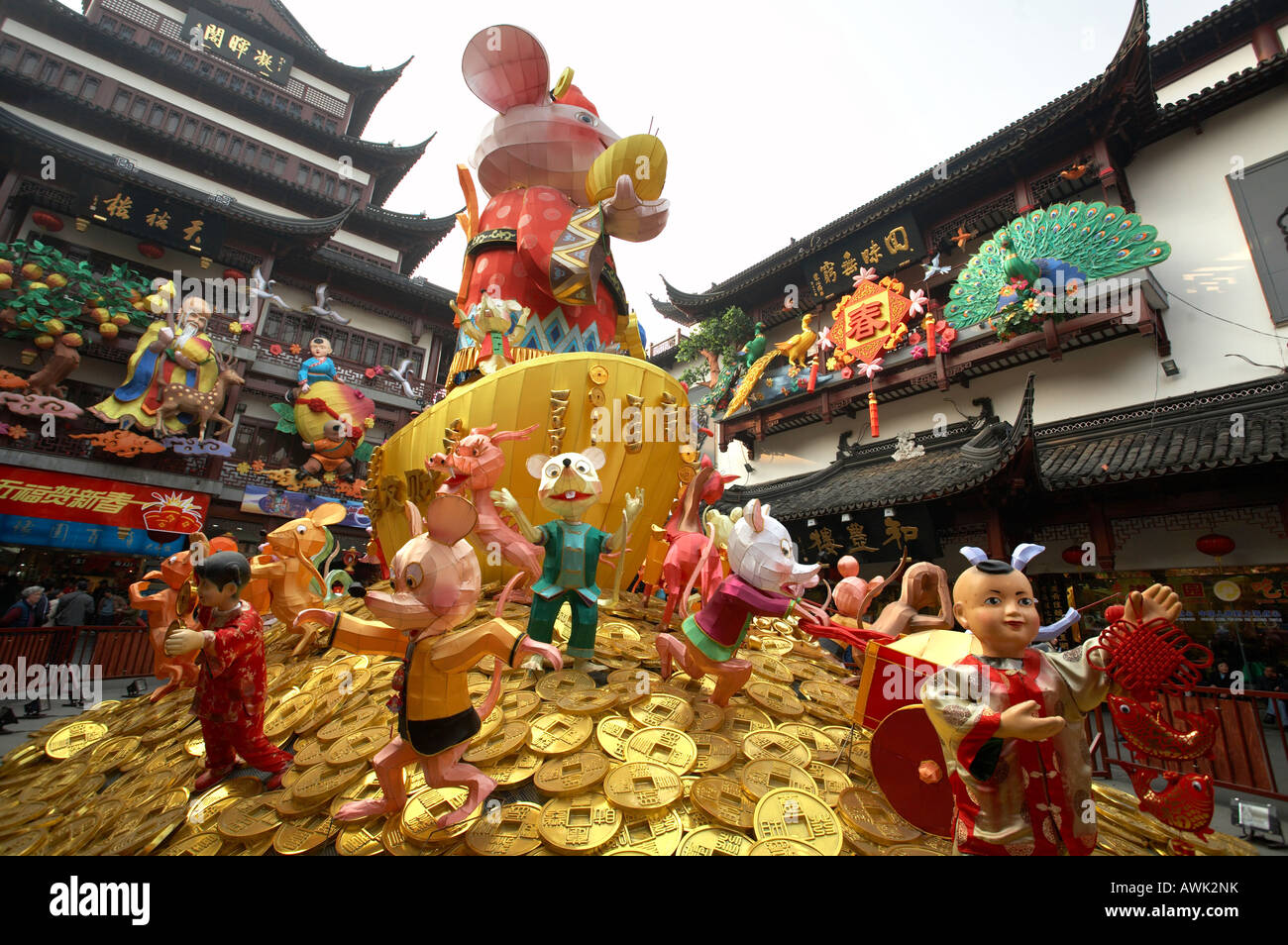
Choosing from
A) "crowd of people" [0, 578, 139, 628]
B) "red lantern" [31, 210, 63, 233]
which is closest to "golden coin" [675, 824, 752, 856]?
"crowd of people" [0, 578, 139, 628]

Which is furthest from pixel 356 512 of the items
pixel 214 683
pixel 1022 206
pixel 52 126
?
pixel 1022 206

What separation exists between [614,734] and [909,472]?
28.7 ft

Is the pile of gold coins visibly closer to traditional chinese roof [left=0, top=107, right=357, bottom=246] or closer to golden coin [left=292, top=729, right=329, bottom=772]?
golden coin [left=292, top=729, right=329, bottom=772]

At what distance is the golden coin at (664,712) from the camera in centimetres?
270

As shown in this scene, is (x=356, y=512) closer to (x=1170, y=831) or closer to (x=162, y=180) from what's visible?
(x=162, y=180)

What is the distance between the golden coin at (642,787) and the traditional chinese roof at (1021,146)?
36.4 feet

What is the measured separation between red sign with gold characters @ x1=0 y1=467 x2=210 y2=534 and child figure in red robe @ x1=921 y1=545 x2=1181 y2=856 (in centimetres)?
1197

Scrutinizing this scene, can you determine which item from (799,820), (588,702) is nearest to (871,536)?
(588,702)

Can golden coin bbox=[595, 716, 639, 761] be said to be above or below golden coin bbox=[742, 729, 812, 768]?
above

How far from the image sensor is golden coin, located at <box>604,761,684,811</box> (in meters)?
2.15

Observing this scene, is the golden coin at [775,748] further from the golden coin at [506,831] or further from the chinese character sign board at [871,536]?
the chinese character sign board at [871,536]

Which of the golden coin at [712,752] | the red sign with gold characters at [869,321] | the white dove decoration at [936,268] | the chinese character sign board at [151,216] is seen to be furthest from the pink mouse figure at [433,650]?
the chinese character sign board at [151,216]

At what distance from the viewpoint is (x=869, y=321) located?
1168 cm

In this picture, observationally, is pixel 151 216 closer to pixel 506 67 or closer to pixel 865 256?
pixel 506 67
